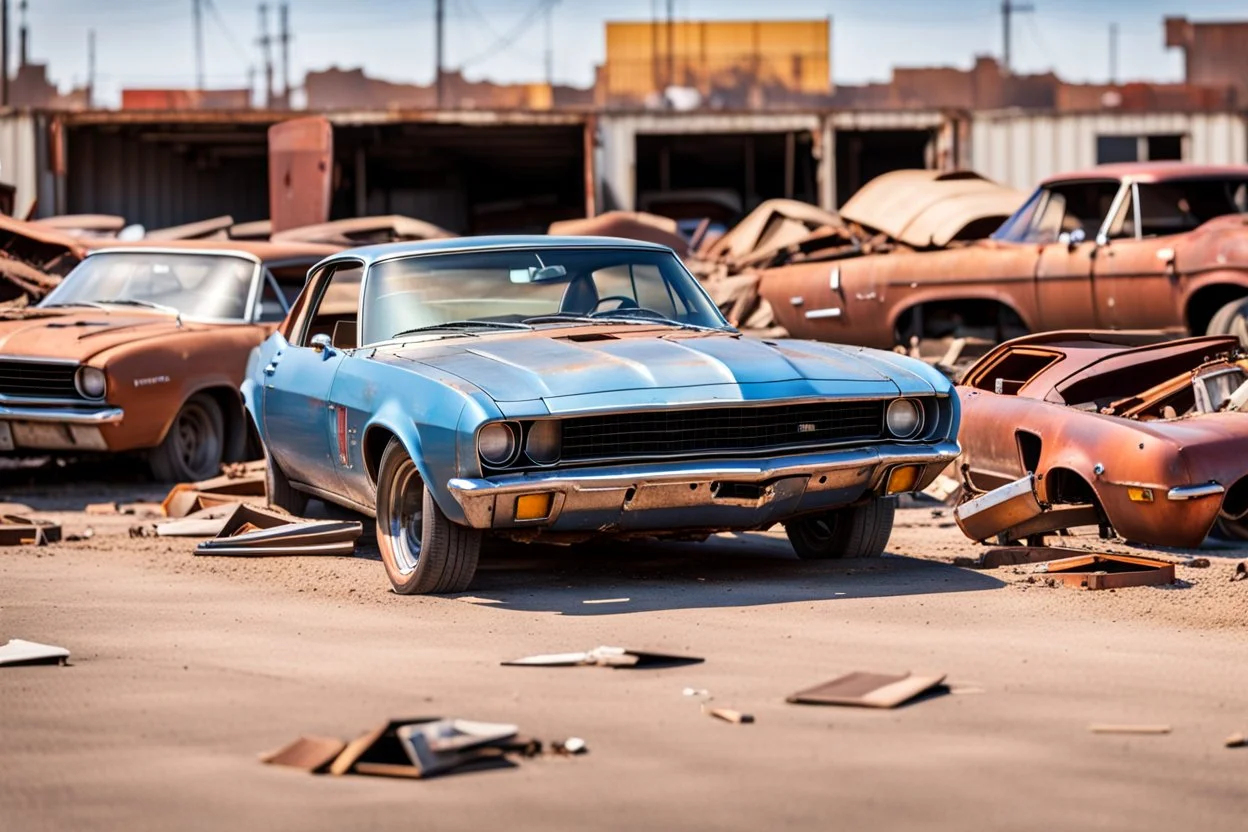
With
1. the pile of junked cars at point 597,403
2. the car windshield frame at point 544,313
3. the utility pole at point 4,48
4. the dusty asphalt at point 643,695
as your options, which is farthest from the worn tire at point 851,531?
the utility pole at point 4,48

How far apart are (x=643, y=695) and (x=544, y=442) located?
1.79 m

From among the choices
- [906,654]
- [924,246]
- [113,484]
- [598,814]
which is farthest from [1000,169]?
[598,814]

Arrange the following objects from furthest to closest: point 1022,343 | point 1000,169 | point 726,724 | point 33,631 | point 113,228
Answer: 1. point 1000,169
2. point 113,228
3. point 1022,343
4. point 33,631
5. point 726,724

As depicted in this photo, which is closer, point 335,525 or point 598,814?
point 598,814

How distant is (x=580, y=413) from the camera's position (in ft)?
21.5

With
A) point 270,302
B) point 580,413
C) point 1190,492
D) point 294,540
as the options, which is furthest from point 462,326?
point 270,302

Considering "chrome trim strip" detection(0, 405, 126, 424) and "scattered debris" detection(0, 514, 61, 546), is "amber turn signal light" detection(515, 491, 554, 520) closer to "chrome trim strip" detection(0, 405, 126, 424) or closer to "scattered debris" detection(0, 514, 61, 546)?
"scattered debris" detection(0, 514, 61, 546)

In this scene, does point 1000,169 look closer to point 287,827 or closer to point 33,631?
point 33,631

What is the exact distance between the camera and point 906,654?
5.50m

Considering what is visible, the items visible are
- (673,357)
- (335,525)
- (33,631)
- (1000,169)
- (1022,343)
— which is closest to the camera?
(33,631)

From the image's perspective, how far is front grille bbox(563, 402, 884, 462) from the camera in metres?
6.67

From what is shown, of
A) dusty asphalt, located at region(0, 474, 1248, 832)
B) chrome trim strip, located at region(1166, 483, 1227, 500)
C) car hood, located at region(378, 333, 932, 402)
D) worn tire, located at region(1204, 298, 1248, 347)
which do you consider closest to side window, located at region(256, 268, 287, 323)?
dusty asphalt, located at region(0, 474, 1248, 832)

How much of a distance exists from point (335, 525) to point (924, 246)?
7.81 metres

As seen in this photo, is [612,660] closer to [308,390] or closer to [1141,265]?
[308,390]
